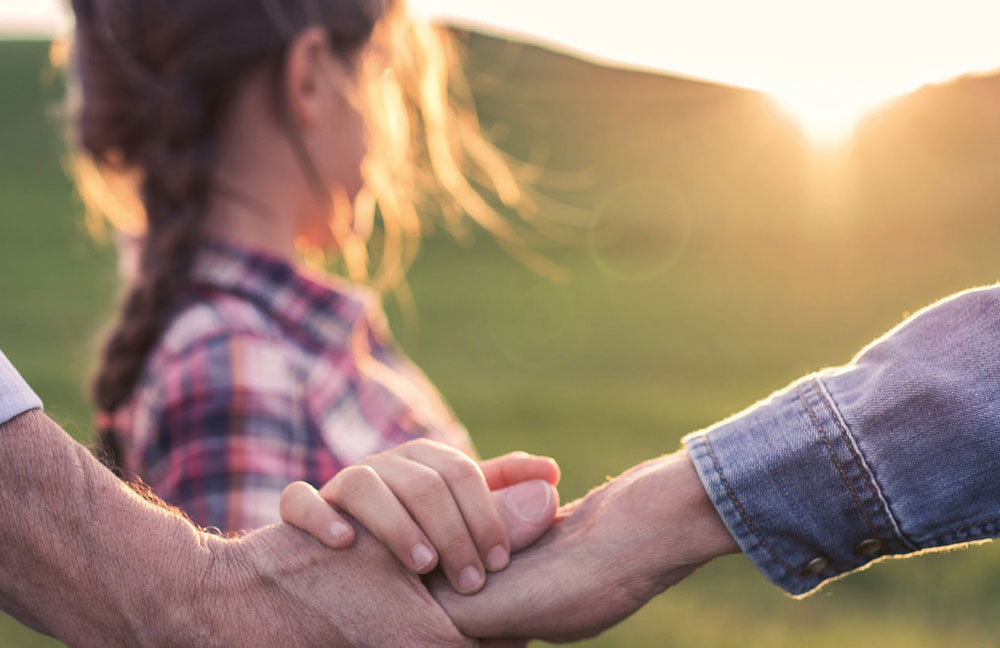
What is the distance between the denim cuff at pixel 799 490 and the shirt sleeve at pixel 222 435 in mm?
941

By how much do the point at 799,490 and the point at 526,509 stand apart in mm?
475

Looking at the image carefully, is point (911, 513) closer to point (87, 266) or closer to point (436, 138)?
point (436, 138)

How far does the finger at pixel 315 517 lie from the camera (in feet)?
5.02

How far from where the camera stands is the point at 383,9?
8.37 feet

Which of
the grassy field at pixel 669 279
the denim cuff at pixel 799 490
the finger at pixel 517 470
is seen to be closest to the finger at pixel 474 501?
the finger at pixel 517 470

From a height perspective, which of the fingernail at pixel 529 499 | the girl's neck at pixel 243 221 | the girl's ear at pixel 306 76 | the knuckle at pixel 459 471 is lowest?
the fingernail at pixel 529 499

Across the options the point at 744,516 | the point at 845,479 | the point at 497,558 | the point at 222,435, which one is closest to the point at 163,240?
the point at 222,435

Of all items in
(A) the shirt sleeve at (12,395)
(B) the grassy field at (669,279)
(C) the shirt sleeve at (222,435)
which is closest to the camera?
(A) the shirt sleeve at (12,395)

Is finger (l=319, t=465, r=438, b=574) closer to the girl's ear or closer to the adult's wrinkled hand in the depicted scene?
the adult's wrinkled hand

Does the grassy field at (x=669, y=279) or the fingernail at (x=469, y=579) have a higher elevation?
the fingernail at (x=469, y=579)

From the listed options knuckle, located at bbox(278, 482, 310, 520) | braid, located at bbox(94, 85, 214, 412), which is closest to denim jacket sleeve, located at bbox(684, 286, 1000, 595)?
knuckle, located at bbox(278, 482, 310, 520)

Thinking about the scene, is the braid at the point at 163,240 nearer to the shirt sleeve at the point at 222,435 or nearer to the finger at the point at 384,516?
the shirt sleeve at the point at 222,435

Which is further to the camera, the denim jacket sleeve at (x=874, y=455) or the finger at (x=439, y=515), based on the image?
the finger at (x=439, y=515)

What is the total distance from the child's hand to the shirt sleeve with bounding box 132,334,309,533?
37cm
